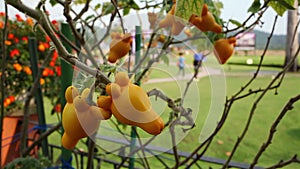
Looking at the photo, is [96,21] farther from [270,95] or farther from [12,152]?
[270,95]

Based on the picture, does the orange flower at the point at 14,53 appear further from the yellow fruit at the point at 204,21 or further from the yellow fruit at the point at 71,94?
the yellow fruit at the point at 71,94

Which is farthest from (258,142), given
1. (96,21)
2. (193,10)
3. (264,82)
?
(193,10)

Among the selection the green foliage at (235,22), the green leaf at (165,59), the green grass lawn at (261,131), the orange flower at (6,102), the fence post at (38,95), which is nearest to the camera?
the green leaf at (165,59)

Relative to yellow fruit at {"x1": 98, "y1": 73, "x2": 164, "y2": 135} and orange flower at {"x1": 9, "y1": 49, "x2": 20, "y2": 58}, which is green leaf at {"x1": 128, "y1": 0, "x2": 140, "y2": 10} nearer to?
yellow fruit at {"x1": 98, "y1": 73, "x2": 164, "y2": 135}

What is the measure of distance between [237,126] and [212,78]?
228 cm

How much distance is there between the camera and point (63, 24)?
26.0 inches

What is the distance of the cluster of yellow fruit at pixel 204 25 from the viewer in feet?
1.27

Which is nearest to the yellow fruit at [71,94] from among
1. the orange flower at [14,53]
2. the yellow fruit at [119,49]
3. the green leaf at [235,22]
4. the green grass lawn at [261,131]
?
the yellow fruit at [119,49]

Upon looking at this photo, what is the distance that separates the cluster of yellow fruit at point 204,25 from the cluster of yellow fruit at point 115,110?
0.48 ft

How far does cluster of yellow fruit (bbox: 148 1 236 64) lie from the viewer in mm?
387

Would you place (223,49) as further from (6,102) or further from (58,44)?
(6,102)

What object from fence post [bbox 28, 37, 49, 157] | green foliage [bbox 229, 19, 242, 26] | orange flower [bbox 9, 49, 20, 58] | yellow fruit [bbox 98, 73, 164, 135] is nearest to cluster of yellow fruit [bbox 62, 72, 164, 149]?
yellow fruit [bbox 98, 73, 164, 135]

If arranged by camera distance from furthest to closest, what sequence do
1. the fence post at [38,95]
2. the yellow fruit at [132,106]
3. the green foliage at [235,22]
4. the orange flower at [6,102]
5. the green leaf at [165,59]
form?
1. the orange flower at [6,102]
2. the fence post at [38,95]
3. the green foliage at [235,22]
4. the green leaf at [165,59]
5. the yellow fruit at [132,106]

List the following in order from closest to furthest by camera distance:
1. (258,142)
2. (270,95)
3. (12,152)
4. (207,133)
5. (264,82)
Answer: (207,133), (12,152), (264,82), (258,142), (270,95)
